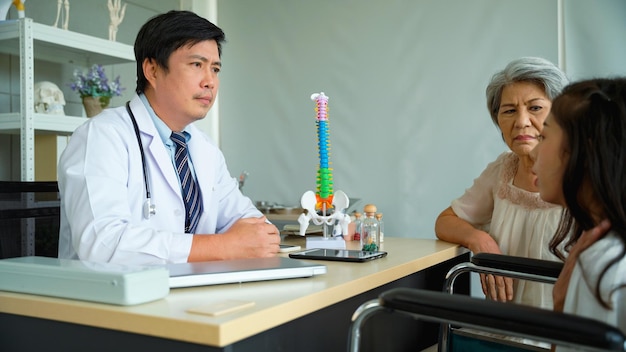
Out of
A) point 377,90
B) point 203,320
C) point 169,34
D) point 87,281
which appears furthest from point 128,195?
point 377,90

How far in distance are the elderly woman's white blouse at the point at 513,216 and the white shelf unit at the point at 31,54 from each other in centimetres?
176

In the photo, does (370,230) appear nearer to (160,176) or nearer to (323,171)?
(323,171)

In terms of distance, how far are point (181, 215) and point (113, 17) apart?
1.82 m

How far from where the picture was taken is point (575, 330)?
781mm

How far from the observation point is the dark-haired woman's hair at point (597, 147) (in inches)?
37.9

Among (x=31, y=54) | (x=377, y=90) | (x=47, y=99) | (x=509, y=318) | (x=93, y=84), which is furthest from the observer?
(x=377, y=90)

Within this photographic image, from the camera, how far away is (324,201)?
5.73ft

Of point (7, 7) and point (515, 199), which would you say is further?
point (7, 7)

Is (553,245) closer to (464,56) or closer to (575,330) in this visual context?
(575,330)

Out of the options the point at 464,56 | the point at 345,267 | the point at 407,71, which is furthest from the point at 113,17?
the point at 345,267

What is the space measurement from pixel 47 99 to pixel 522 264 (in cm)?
219

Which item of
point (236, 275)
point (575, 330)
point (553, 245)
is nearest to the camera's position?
point (575, 330)

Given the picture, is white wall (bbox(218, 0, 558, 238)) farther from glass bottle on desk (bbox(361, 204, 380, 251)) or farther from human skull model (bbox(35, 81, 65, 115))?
glass bottle on desk (bbox(361, 204, 380, 251))

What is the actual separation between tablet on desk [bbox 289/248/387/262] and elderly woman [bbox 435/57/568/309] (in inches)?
18.3
